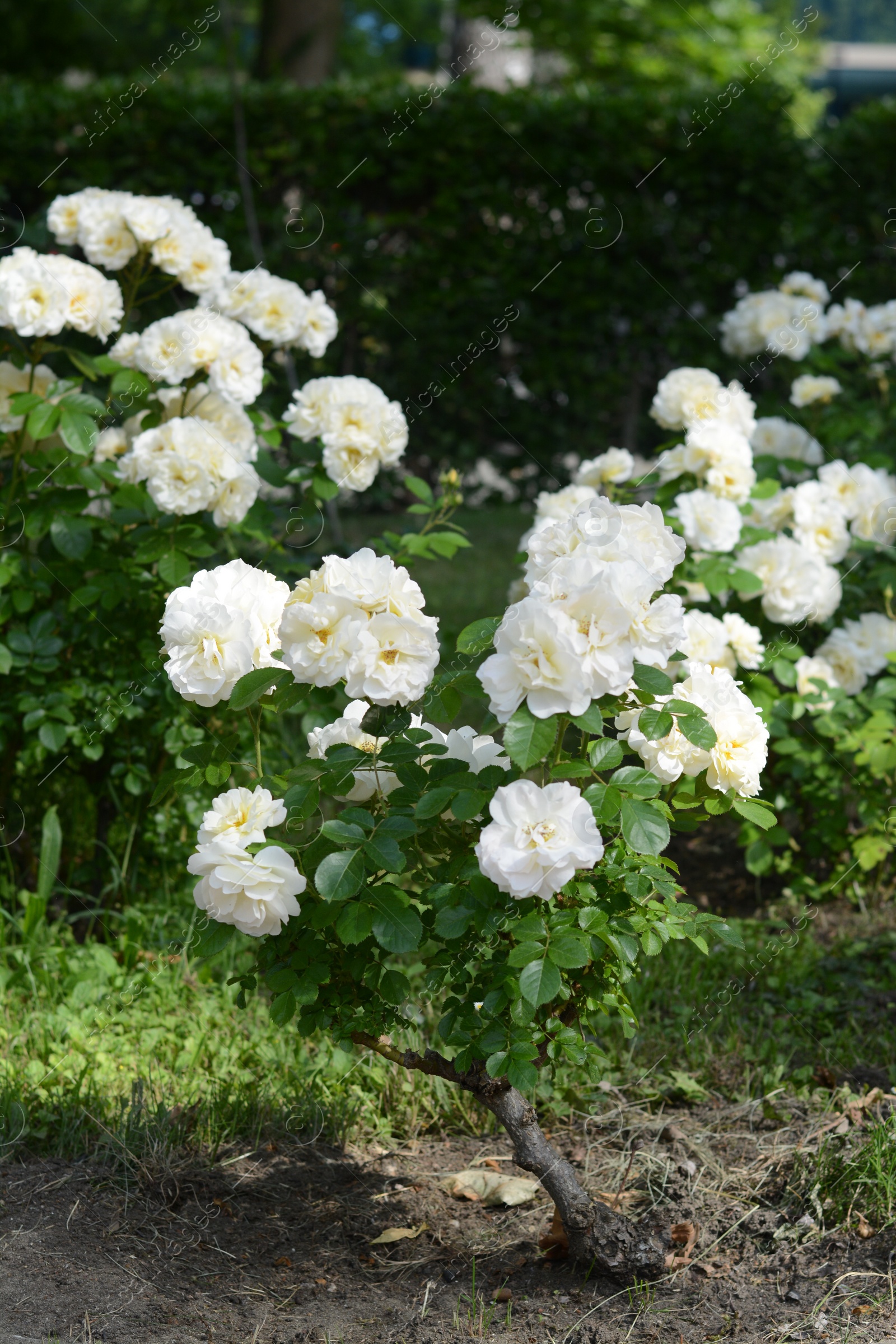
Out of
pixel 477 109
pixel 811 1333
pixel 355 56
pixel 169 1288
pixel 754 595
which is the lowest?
pixel 169 1288

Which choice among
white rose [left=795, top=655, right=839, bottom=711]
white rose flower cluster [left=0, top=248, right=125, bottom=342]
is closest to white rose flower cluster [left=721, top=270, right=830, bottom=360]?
white rose [left=795, top=655, right=839, bottom=711]

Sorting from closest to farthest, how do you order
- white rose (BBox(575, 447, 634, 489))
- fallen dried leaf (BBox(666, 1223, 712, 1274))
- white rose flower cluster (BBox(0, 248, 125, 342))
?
fallen dried leaf (BBox(666, 1223, 712, 1274))
white rose flower cluster (BBox(0, 248, 125, 342))
white rose (BBox(575, 447, 634, 489))

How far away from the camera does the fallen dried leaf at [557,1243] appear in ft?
6.31

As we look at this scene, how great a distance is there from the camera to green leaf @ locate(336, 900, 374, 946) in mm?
1546

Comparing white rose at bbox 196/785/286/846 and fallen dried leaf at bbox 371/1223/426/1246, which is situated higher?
white rose at bbox 196/785/286/846

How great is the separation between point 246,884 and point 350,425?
132 centimetres

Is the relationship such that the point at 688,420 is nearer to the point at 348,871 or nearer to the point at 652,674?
the point at 652,674

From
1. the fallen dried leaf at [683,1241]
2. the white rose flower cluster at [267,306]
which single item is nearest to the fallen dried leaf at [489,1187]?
the fallen dried leaf at [683,1241]

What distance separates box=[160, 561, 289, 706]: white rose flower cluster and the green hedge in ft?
15.5

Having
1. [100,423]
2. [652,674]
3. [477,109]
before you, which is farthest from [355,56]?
[652,674]

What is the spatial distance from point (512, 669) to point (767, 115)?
6005 millimetres

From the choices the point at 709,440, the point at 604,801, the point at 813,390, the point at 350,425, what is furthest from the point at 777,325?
the point at 604,801

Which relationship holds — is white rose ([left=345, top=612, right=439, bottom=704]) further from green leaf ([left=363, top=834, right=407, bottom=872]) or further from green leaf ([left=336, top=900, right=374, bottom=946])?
green leaf ([left=336, top=900, right=374, bottom=946])

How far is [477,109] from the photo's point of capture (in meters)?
6.41
